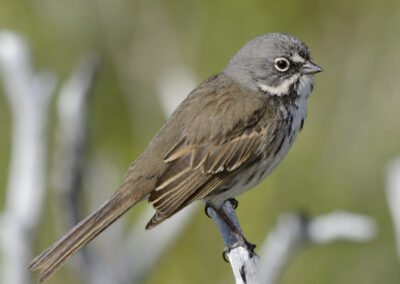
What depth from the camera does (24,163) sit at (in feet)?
15.0

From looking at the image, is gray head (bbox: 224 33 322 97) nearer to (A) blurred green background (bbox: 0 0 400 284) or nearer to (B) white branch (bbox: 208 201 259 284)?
(B) white branch (bbox: 208 201 259 284)

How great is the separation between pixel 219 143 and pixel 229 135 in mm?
65

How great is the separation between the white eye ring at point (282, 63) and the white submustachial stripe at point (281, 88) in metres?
0.06

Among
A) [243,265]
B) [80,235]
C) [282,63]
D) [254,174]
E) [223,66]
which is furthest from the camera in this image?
[223,66]

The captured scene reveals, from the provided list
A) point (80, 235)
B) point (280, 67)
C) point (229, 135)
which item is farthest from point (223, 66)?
point (80, 235)

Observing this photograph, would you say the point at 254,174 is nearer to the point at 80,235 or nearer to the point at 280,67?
the point at 280,67

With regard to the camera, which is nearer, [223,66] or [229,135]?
[229,135]

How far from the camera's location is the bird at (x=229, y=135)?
15.1 ft

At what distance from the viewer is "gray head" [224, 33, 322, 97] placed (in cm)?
478

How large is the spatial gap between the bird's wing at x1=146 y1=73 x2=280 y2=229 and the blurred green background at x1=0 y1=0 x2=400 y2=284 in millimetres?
1326

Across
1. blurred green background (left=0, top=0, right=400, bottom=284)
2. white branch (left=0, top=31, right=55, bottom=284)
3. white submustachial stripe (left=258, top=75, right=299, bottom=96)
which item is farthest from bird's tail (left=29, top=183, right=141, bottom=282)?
blurred green background (left=0, top=0, right=400, bottom=284)

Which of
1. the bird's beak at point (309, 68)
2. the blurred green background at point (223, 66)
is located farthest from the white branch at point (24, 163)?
the blurred green background at point (223, 66)

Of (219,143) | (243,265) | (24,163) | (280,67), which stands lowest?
(243,265)

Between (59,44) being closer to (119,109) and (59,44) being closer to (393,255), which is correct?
(119,109)
